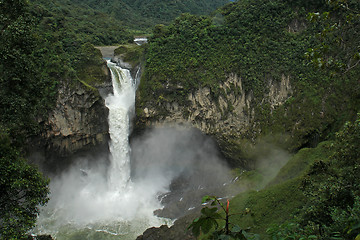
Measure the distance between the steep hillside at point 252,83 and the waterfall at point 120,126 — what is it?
121 centimetres

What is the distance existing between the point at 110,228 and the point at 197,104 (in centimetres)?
1089

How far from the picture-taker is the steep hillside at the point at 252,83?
20078 mm

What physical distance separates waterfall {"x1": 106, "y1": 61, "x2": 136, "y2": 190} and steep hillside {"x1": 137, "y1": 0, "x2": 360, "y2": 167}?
3.96ft

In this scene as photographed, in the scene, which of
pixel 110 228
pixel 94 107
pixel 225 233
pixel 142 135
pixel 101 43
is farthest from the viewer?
pixel 101 43

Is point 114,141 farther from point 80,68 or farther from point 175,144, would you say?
point 80,68

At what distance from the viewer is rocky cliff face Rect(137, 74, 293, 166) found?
68.3 ft

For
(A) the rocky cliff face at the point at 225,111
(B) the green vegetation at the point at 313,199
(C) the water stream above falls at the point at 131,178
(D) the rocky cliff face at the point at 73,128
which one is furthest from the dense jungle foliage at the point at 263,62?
(B) the green vegetation at the point at 313,199

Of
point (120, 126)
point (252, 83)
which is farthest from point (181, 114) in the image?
point (252, 83)

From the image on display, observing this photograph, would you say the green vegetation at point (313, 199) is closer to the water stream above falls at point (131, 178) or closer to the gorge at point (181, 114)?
the gorge at point (181, 114)

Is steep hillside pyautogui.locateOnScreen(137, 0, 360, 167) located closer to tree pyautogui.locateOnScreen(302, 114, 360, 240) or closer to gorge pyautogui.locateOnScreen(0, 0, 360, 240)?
gorge pyautogui.locateOnScreen(0, 0, 360, 240)

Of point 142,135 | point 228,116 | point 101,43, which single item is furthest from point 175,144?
point 101,43

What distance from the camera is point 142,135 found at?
860 inches

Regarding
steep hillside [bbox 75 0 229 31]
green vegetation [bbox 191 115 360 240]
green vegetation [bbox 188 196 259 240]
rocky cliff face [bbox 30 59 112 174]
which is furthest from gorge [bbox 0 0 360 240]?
steep hillside [bbox 75 0 229 31]

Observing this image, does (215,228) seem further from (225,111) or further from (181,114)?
(225,111)
